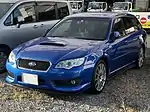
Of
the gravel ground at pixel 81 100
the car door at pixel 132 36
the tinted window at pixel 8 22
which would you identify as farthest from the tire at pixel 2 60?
the car door at pixel 132 36

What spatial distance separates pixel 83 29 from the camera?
246 inches

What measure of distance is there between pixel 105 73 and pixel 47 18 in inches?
131

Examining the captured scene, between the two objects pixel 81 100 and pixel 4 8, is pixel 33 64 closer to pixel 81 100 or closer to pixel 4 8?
pixel 81 100

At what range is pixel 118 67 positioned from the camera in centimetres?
638

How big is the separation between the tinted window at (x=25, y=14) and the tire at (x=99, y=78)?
8.99 ft

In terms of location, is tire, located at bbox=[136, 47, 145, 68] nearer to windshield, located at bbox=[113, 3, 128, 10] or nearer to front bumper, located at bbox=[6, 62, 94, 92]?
front bumper, located at bbox=[6, 62, 94, 92]

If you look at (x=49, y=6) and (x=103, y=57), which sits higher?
(x=49, y=6)

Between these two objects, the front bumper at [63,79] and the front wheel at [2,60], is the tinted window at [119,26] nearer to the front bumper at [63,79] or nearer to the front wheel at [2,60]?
the front bumper at [63,79]

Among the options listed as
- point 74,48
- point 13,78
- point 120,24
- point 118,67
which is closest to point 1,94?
point 13,78

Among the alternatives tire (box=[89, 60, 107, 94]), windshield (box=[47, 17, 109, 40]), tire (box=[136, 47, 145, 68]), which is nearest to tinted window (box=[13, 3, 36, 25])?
windshield (box=[47, 17, 109, 40])

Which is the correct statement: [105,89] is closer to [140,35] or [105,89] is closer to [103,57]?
[103,57]

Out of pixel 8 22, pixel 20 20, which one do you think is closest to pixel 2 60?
pixel 8 22

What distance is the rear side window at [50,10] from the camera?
8.13 metres

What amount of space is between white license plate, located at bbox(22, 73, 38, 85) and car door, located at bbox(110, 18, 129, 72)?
5.62 feet
